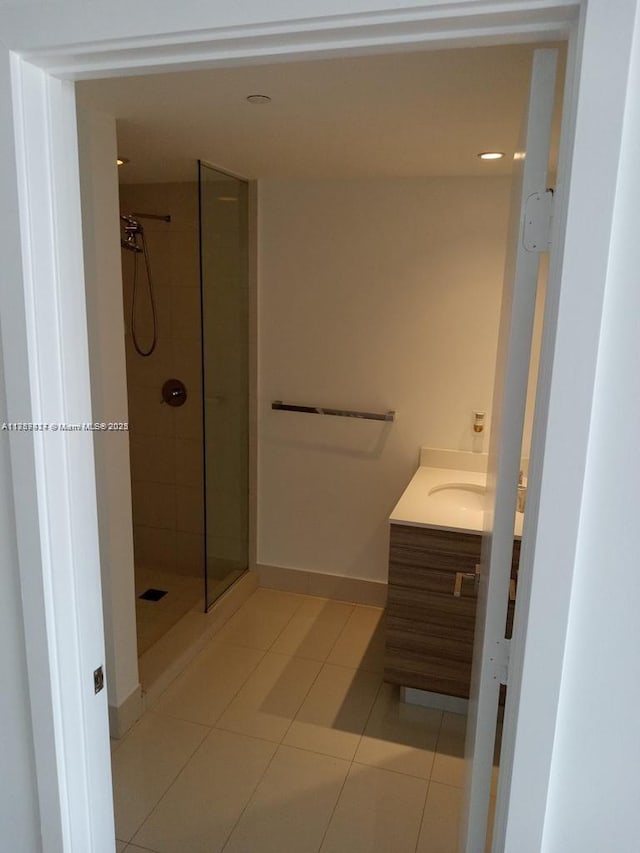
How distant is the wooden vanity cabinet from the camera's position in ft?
8.17

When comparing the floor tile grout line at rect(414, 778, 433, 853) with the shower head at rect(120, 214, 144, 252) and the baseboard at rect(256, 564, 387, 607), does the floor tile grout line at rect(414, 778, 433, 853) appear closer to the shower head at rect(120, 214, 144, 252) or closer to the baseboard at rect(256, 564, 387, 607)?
the baseboard at rect(256, 564, 387, 607)

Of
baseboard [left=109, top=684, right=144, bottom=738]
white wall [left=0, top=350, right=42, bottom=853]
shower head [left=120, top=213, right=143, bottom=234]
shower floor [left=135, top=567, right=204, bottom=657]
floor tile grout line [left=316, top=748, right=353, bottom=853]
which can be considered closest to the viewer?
white wall [left=0, top=350, right=42, bottom=853]

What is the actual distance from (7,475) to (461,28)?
1.03 metres

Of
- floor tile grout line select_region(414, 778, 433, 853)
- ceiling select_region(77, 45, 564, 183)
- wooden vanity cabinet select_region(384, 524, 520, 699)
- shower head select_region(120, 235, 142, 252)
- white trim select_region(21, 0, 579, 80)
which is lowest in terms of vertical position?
floor tile grout line select_region(414, 778, 433, 853)

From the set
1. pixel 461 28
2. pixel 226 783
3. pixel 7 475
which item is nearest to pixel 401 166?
pixel 461 28

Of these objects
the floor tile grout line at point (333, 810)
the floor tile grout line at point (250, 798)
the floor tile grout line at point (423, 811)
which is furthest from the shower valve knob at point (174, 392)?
the floor tile grout line at point (423, 811)

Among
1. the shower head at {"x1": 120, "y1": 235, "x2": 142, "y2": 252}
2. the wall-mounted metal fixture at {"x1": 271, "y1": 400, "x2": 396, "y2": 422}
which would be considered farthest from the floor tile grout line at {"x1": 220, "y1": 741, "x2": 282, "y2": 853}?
the shower head at {"x1": 120, "y1": 235, "x2": 142, "y2": 252}

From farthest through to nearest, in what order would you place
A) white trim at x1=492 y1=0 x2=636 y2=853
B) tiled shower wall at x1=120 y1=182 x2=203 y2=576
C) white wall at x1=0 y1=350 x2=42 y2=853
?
tiled shower wall at x1=120 y1=182 x2=203 y2=576
white wall at x1=0 y1=350 x2=42 y2=853
white trim at x1=492 y1=0 x2=636 y2=853

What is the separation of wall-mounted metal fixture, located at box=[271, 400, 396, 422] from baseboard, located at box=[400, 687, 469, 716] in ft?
4.13

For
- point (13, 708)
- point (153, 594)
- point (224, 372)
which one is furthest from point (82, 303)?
point (153, 594)

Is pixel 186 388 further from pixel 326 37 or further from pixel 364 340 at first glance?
pixel 326 37

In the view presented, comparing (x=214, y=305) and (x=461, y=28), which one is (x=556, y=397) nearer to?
(x=461, y=28)

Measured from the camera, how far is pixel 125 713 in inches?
97.4

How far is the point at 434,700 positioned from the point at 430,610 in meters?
0.44
